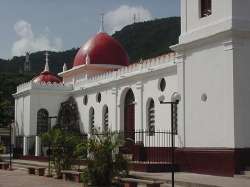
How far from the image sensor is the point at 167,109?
26.6 meters

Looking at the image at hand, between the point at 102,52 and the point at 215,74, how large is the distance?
18726 millimetres

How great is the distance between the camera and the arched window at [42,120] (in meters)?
39.0

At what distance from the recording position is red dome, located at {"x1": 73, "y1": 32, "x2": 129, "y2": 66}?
3881cm

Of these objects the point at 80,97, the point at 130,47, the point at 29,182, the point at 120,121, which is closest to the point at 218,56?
the point at 29,182

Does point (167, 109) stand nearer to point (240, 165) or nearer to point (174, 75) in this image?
point (174, 75)

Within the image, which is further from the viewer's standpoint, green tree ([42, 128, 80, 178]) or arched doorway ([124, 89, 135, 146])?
arched doorway ([124, 89, 135, 146])

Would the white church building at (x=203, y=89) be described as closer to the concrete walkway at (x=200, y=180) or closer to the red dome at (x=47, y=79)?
the concrete walkway at (x=200, y=180)

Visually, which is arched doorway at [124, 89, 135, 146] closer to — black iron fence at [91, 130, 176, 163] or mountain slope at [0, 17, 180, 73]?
black iron fence at [91, 130, 176, 163]

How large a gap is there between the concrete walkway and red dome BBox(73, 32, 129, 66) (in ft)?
61.8

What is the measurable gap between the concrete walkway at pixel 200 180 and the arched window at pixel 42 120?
1943cm

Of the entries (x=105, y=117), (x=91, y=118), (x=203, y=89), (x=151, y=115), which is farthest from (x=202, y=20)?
(x=91, y=118)

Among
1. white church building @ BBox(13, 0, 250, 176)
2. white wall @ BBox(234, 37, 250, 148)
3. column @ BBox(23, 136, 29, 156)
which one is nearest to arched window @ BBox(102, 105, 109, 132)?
white church building @ BBox(13, 0, 250, 176)

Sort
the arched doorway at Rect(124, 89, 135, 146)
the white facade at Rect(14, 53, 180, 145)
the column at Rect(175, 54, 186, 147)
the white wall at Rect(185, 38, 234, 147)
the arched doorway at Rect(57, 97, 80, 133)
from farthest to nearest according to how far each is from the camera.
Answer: the arched doorway at Rect(57, 97, 80, 133) → the arched doorway at Rect(124, 89, 135, 146) → the white facade at Rect(14, 53, 180, 145) → the column at Rect(175, 54, 186, 147) → the white wall at Rect(185, 38, 234, 147)

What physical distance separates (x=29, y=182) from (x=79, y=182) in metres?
1.93
